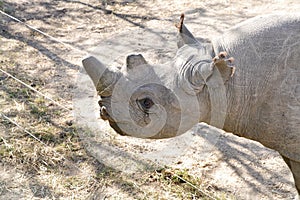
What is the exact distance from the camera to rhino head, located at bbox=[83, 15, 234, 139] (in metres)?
3.03

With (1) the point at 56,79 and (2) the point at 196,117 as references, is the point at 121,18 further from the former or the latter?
(2) the point at 196,117

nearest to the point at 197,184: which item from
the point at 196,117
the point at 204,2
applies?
the point at 196,117

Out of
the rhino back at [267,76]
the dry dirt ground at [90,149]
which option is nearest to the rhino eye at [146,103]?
the rhino back at [267,76]

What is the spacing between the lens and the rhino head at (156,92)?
9.95 ft

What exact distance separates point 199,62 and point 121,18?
5.71 metres

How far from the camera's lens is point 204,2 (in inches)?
357

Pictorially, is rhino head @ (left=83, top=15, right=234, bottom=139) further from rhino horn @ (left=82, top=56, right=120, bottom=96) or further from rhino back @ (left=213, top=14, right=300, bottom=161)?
rhino back @ (left=213, top=14, right=300, bottom=161)

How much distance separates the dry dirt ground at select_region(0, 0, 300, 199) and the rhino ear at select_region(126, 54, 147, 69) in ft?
5.56

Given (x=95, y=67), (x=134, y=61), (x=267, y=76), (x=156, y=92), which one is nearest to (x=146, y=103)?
(x=156, y=92)

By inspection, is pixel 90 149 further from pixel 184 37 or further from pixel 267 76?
pixel 267 76

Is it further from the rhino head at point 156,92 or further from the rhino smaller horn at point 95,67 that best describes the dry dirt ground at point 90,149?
the rhino smaller horn at point 95,67

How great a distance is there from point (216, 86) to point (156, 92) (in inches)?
15.2

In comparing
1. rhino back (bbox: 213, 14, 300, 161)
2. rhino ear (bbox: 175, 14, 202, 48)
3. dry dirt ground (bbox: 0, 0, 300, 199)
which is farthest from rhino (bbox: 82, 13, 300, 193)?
dry dirt ground (bbox: 0, 0, 300, 199)

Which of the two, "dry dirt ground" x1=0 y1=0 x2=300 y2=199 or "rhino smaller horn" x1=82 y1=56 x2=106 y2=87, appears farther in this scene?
"dry dirt ground" x1=0 y1=0 x2=300 y2=199
